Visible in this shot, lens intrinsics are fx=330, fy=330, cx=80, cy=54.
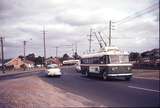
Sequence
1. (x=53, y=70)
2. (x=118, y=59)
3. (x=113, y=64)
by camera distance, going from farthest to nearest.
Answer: (x=53, y=70) → (x=118, y=59) → (x=113, y=64)

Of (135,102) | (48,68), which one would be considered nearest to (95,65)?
(48,68)

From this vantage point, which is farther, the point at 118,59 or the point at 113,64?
the point at 118,59

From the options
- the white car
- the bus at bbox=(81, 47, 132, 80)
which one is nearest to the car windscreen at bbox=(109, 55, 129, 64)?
the bus at bbox=(81, 47, 132, 80)

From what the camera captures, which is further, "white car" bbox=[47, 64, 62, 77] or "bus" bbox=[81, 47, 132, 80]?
"white car" bbox=[47, 64, 62, 77]

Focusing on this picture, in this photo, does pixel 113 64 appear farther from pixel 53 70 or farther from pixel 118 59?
pixel 53 70

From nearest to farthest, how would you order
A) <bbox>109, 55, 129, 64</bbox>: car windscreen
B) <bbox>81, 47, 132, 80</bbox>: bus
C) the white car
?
<bbox>81, 47, 132, 80</bbox>: bus → <bbox>109, 55, 129, 64</bbox>: car windscreen → the white car

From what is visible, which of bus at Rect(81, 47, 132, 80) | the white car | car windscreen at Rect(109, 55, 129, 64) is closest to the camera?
bus at Rect(81, 47, 132, 80)

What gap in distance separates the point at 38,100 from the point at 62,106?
317 cm

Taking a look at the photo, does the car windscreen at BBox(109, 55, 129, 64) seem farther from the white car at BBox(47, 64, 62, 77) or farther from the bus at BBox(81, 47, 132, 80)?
the white car at BBox(47, 64, 62, 77)

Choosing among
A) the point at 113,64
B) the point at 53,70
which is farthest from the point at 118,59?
the point at 53,70

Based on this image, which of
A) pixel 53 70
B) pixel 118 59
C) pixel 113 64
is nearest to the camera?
pixel 113 64

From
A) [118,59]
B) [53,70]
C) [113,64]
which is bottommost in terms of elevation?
[53,70]

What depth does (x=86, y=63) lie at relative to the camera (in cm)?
3669

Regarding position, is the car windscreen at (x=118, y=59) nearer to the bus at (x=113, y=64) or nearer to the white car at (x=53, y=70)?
the bus at (x=113, y=64)
